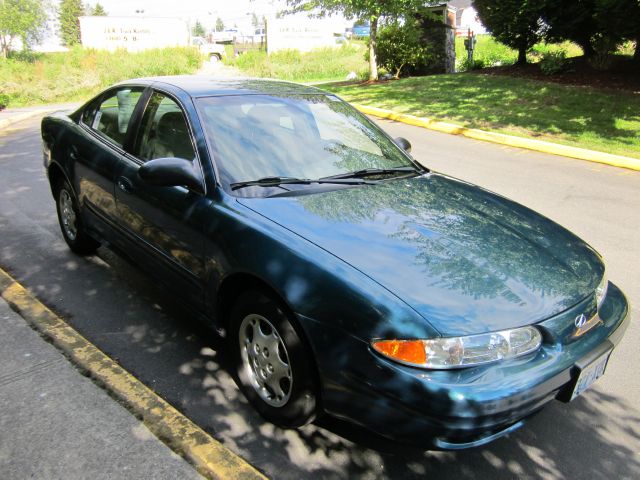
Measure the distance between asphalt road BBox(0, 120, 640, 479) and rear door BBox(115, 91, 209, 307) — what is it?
400mm

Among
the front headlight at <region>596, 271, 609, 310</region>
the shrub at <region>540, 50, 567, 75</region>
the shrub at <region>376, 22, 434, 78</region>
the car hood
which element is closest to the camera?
the car hood

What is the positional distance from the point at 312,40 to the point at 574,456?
124 ft

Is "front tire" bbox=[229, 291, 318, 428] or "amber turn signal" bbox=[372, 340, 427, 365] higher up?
"amber turn signal" bbox=[372, 340, 427, 365]

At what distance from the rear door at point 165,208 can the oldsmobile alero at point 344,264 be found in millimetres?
13

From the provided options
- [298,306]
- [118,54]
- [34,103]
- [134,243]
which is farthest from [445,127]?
[118,54]

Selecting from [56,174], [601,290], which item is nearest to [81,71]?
[56,174]

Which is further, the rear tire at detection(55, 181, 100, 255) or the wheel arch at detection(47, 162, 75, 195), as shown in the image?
the wheel arch at detection(47, 162, 75, 195)

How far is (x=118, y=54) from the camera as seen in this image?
3056 cm

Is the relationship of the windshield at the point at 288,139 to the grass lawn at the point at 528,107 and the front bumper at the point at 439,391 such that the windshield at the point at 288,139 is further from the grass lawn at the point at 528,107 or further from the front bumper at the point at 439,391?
the grass lawn at the point at 528,107

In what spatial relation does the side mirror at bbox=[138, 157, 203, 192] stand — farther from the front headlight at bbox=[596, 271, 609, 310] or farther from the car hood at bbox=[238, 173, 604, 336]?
the front headlight at bbox=[596, 271, 609, 310]

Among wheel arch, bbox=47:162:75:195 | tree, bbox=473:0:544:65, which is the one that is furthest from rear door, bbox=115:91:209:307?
tree, bbox=473:0:544:65

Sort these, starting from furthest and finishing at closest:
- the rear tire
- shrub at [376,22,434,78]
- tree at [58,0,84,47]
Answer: tree at [58,0,84,47] < shrub at [376,22,434,78] < the rear tire

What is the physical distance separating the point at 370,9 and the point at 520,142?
10.2 m

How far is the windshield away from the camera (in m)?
3.18
